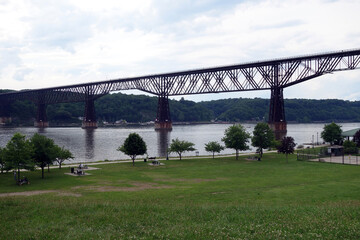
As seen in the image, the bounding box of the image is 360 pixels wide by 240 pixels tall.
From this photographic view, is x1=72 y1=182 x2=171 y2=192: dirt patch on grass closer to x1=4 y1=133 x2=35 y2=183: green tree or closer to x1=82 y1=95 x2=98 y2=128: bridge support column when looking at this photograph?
x1=4 y1=133 x2=35 y2=183: green tree

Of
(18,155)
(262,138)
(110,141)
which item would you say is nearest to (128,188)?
(18,155)

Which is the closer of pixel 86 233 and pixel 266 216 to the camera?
pixel 86 233

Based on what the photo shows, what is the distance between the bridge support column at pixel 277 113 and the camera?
12231 cm

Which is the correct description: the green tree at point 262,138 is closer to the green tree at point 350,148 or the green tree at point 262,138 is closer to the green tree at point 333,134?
the green tree at point 350,148

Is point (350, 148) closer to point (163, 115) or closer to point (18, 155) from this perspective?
point (18, 155)

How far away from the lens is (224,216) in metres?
18.3

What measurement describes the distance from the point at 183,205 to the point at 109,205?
454 centimetres

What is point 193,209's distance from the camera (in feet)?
→ 66.7

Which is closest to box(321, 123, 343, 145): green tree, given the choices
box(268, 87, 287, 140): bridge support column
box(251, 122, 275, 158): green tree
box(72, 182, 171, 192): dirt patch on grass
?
box(251, 122, 275, 158): green tree

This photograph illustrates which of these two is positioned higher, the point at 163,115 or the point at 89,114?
the point at 89,114

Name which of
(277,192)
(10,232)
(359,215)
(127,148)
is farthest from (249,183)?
(127,148)

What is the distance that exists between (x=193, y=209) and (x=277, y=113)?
358ft

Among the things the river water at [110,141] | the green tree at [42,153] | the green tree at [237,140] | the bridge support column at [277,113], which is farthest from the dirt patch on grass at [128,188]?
the bridge support column at [277,113]

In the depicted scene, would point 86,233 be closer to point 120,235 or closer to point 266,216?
point 120,235
